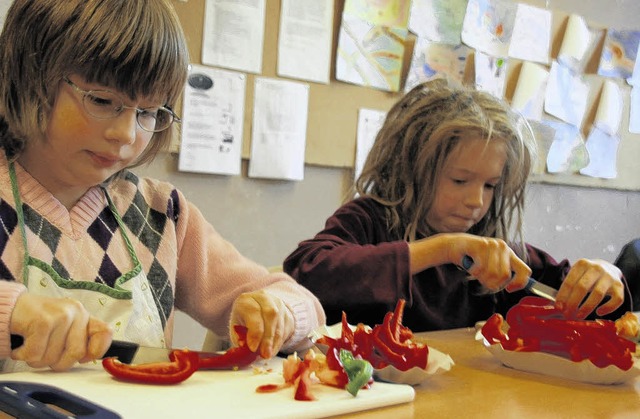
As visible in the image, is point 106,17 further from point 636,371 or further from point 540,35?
point 540,35

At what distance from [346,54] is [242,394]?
4.66 feet

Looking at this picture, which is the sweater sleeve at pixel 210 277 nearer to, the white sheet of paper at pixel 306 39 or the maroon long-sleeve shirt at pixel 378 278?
the maroon long-sleeve shirt at pixel 378 278

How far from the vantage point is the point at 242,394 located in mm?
705

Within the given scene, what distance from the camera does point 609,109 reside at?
2.69 meters

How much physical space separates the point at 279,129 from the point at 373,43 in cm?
37

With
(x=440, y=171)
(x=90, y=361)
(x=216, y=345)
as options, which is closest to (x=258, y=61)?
(x=440, y=171)

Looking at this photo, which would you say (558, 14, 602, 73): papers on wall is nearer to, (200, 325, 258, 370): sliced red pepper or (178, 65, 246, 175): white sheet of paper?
(178, 65, 246, 175): white sheet of paper

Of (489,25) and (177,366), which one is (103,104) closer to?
(177,366)

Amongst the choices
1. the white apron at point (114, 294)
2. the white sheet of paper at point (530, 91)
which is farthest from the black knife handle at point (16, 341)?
the white sheet of paper at point (530, 91)

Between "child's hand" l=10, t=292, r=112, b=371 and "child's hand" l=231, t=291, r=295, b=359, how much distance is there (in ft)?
0.58

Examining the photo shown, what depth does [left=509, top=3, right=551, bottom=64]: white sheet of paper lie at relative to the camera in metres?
2.41

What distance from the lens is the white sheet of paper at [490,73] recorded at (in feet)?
7.59

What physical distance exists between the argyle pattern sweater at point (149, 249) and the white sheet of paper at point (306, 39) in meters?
0.86

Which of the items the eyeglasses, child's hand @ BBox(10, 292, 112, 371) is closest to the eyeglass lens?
the eyeglasses
